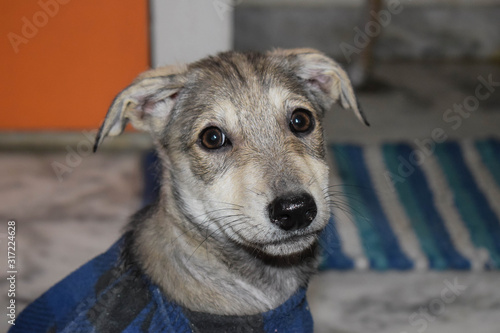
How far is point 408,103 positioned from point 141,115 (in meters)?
4.72

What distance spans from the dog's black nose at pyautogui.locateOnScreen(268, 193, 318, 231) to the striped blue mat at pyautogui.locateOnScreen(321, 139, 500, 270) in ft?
5.51

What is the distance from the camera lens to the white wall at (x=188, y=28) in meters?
5.26

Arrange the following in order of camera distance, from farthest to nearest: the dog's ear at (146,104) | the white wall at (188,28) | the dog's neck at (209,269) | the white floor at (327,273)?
the white wall at (188,28), the white floor at (327,273), the dog's ear at (146,104), the dog's neck at (209,269)

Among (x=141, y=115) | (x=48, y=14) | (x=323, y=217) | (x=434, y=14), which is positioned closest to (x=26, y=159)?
(x=48, y=14)

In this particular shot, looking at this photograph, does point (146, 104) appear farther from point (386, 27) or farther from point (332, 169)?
point (386, 27)

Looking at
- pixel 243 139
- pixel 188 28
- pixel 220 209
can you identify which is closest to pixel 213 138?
pixel 243 139

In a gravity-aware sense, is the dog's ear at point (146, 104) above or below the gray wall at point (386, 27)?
above

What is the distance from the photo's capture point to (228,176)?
3135 mm

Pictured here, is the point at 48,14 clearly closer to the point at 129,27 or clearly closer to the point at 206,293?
the point at 129,27

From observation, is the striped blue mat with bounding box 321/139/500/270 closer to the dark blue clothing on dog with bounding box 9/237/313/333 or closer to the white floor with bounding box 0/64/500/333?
the white floor with bounding box 0/64/500/333

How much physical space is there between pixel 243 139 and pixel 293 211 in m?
0.52

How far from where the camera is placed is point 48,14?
214 inches

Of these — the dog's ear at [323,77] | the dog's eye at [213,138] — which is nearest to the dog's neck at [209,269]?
the dog's eye at [213,138]

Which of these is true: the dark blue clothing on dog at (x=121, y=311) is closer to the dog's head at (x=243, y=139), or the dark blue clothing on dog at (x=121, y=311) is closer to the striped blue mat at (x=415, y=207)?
the dog's head at (x=243, y=139)
